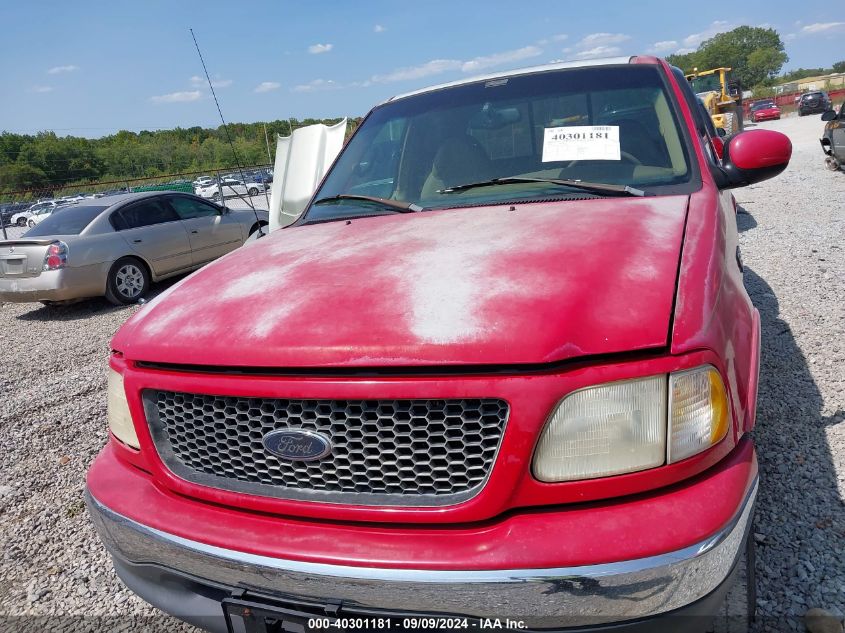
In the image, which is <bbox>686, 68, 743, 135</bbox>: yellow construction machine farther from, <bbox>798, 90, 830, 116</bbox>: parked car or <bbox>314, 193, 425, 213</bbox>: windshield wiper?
<bbox>798, 90, 830, 116</bbox>: parked car

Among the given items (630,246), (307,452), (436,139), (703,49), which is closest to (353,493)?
(307,452)

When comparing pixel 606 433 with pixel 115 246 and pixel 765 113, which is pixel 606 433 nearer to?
pixel 115 246

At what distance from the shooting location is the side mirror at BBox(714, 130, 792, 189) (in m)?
2.60

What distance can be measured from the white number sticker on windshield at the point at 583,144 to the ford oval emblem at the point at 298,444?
1682 mm

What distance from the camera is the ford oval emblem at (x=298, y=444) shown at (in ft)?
4.93

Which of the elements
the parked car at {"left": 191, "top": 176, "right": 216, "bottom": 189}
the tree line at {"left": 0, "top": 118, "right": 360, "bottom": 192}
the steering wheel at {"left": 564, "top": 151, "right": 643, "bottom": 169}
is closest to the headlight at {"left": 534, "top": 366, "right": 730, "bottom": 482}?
the steering wheel at {"left": 564, "top": 151, "right": 643, "bottom": 169}

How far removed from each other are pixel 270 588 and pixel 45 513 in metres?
2.44

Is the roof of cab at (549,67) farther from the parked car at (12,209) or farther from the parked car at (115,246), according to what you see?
the parked car at (12,209)

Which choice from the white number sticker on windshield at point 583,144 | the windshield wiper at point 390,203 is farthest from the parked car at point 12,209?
the white number sticker on windshield at point 583,144

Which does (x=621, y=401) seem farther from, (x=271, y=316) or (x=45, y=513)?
(x=45, y=513)

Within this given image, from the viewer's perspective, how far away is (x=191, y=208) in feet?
32.2

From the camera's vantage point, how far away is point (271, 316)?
65.3 inches

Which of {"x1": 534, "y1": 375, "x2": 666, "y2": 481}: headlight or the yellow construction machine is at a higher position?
the yellow construction machine

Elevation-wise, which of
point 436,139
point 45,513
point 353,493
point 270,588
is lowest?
point 45,513
